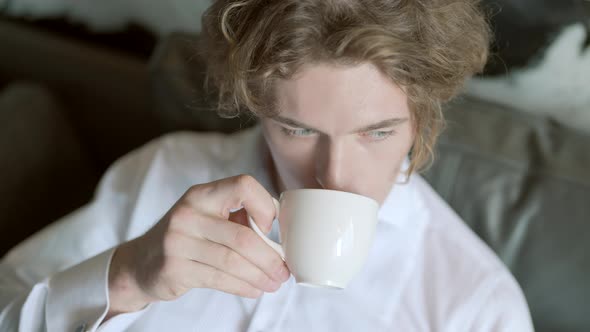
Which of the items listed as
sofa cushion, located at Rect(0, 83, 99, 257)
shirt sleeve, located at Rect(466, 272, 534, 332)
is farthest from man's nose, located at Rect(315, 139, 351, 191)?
sofa cushion, located at Rect(0, 83, 99, 257)

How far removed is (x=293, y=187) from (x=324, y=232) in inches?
9.2

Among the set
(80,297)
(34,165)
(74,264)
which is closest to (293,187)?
(80,297)

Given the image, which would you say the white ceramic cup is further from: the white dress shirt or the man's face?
the white dress shirt

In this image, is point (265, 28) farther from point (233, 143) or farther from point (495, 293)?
point (495, 293)

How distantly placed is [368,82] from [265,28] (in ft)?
0.59

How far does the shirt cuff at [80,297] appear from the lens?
0.95m

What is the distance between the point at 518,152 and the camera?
3.90 ft

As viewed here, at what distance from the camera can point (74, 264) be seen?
4.09 feet

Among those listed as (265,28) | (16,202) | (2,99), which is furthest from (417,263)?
(2,99)

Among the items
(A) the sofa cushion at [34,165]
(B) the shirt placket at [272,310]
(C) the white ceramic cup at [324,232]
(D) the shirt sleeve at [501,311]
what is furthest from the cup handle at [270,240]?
(A) the sofa cushion at [34,165]

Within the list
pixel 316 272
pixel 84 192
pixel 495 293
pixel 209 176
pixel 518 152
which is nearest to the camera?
pixel 316 272

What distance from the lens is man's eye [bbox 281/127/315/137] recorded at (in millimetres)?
905

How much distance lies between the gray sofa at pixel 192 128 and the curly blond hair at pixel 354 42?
19 centimetres

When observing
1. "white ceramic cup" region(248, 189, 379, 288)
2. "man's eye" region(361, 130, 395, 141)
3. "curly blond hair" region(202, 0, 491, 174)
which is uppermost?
"curly blond hair" region(202, 0, 491, 174)
